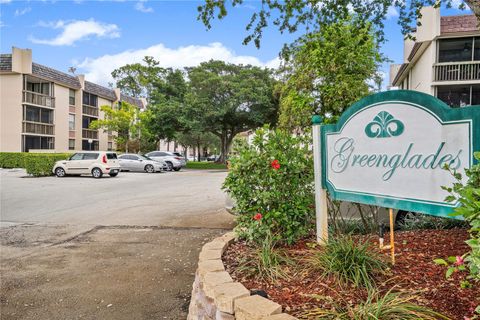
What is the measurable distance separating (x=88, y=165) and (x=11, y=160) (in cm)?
1139

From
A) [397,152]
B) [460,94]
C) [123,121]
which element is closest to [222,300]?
[397,152]

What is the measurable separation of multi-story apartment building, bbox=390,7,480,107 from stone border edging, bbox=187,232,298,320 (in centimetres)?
1891

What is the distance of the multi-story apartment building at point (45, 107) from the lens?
92.1ft

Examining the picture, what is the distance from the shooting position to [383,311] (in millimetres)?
2119

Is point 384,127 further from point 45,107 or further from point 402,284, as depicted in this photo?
point 45,107

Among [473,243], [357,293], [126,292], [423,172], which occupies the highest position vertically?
[423,172]

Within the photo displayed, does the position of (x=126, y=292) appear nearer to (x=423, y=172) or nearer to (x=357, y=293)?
(x=357, y=293)

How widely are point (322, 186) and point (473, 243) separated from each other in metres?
2.00

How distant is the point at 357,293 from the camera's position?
2.54 metres

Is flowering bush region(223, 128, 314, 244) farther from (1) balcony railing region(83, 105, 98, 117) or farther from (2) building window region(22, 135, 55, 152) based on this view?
(1) balcony railing region(83, 105, 98, 117)

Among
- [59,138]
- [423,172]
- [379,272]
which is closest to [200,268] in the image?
[379,272]

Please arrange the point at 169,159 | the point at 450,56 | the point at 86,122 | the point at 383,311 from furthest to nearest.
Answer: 1. the point at 86,122
2. the point at 169,159
3. the point at 450,56
4. the point at 383,311

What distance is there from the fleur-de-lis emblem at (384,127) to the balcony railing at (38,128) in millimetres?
31510

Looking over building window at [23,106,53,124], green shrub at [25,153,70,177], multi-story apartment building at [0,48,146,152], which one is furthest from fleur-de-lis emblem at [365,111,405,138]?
building window at [23,106,53,124]
